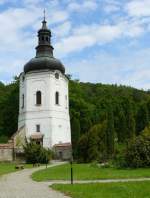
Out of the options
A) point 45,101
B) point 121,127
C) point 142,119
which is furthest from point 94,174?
point 142,119

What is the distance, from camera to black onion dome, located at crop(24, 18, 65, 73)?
5984 centimetres

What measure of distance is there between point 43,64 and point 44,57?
101 centimetres

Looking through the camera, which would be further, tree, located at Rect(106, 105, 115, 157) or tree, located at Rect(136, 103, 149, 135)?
tree, located at Rect(136, 103, 149, 135)

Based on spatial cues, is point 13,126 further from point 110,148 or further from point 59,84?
point 110,148

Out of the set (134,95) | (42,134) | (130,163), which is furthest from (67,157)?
(134,95)

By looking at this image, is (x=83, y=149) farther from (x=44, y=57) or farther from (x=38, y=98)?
(x=44, y=57)

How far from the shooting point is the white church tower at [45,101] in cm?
5941

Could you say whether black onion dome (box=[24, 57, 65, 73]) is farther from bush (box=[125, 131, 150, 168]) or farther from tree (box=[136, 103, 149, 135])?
bush (box=[125, 131, 150, 168])

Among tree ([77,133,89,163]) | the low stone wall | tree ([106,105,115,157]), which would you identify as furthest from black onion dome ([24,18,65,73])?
tree ([77,133,89,163])

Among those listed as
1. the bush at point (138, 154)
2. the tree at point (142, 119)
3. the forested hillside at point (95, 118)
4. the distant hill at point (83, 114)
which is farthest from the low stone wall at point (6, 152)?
the bush at point (138, 154)

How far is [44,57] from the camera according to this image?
197 feet

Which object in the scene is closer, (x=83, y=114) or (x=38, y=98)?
(x=38, y=98)

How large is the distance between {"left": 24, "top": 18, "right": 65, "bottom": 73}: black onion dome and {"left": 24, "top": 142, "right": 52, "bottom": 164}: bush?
1359 centimetres

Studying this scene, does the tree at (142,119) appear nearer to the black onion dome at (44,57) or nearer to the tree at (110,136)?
the tree at (110,136)
